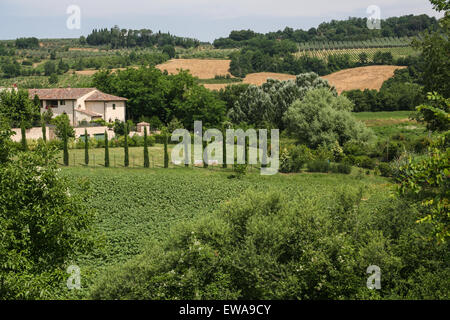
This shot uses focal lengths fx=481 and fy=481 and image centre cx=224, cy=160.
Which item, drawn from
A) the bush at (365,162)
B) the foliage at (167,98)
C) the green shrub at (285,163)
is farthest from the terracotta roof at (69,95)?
the bush at (365,162)

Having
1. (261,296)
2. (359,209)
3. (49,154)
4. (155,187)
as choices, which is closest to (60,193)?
(49,154)

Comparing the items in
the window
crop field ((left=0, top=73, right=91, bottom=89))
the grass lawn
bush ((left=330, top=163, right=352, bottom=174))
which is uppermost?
crop field ((left=0, top=73, right=91, bottom=89))

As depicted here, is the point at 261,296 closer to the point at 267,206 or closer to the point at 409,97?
the point at 267,206

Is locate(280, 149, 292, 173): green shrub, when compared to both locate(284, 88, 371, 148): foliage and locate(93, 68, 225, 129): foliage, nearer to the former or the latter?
locate(284, 88, 371, 148): foliage

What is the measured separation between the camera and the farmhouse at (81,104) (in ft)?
164

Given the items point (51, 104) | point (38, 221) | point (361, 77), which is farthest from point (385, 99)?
point (38, 221)

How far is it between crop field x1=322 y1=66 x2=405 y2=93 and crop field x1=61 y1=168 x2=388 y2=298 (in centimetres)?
5337

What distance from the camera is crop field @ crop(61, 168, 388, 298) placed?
22906mm

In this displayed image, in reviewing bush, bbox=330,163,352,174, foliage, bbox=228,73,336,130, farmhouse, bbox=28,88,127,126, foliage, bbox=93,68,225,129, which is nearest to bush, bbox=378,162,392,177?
bush, bbox=330,163,352,174

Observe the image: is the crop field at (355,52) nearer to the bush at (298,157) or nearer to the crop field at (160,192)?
the bush at (298,157)

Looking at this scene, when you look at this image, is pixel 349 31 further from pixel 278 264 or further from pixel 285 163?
pixel 278 264

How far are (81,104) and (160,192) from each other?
991 inches

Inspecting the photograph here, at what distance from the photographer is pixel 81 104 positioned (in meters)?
51.3

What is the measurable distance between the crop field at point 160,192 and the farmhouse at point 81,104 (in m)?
18.4
